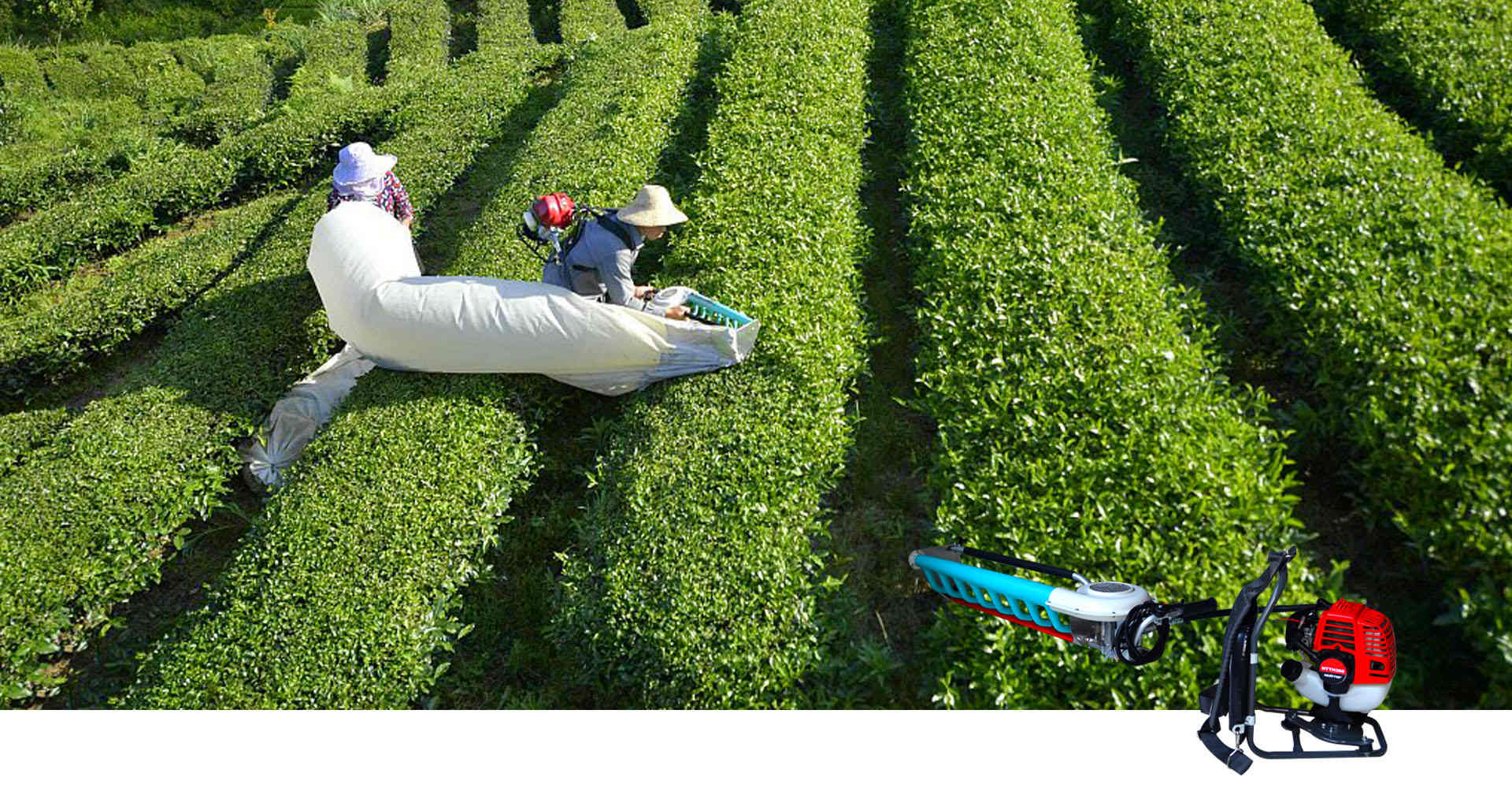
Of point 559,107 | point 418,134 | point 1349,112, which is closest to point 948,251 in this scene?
point 1349,112

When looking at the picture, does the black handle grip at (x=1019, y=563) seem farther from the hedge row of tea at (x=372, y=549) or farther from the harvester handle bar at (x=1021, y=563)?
the hedge row of tea at (x=372, y=549)

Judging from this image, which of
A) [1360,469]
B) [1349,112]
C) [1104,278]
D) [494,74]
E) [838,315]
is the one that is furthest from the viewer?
[494,74]

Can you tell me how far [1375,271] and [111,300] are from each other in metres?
11.4

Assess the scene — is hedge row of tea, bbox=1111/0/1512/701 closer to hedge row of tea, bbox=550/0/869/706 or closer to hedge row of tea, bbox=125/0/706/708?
hedge row of tea, bbox=550/0/869/706

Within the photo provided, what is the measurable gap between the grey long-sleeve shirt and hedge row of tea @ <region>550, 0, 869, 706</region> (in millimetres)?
751

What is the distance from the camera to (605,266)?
23.3 ft

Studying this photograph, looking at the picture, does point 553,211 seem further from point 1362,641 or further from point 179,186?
point 179,186

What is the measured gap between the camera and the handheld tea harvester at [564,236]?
726 cm

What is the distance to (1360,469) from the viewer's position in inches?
231

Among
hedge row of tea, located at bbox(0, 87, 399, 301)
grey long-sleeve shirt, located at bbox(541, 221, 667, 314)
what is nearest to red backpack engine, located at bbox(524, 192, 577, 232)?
grey long-sleeve shirt, located at bbox(541, 221, 667, 314)

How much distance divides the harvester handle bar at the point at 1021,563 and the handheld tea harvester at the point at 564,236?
2.74 m

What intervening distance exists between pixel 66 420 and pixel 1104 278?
351 inches

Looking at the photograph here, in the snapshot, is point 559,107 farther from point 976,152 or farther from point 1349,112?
point 1349,112
